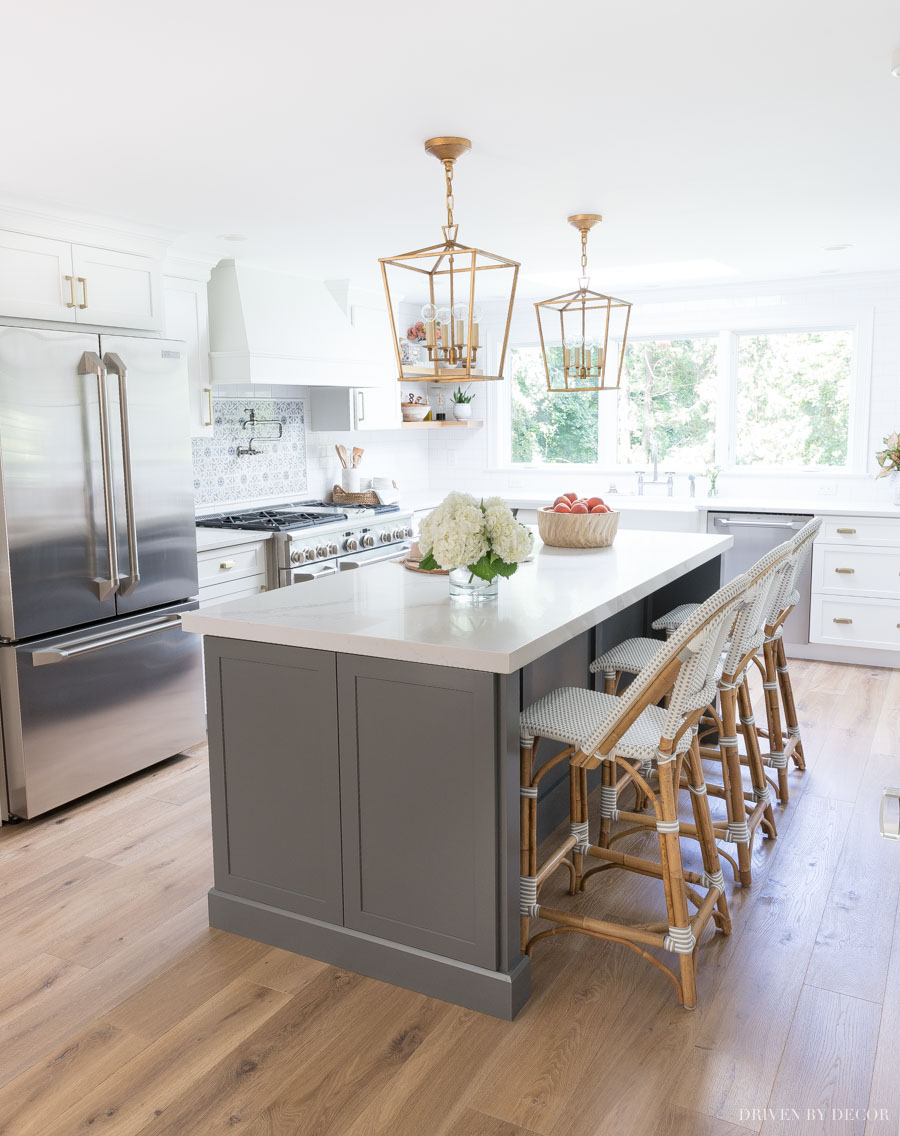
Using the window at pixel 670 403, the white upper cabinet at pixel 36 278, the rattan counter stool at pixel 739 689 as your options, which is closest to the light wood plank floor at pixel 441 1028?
the rattan counter stool at pixel 739 689

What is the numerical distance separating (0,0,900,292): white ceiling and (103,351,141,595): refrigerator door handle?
0.62 meters

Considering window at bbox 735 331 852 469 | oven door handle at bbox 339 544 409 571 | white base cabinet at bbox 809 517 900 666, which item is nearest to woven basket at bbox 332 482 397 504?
oven door handle at bbox 339 544 409 571

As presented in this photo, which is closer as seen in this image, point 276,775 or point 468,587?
point 276,775

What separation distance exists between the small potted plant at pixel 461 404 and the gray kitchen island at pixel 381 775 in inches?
172

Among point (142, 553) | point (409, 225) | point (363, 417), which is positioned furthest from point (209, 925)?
point (363, 417)

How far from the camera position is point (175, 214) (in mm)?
3822

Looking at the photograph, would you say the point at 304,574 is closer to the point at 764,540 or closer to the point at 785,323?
the point at 764,540

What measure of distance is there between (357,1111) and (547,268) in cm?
456

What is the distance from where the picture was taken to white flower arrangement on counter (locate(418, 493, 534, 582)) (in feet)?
8.52

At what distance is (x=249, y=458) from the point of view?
5.62 m

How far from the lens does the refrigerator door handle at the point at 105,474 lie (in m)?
3.64

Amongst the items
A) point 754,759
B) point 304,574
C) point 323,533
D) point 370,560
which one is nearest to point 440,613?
point 754,759

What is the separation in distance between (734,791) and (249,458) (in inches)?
145

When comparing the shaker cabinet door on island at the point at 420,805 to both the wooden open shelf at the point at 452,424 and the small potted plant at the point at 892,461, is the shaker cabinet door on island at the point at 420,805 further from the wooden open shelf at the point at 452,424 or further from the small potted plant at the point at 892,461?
the small potted plant at the point at 892,461
